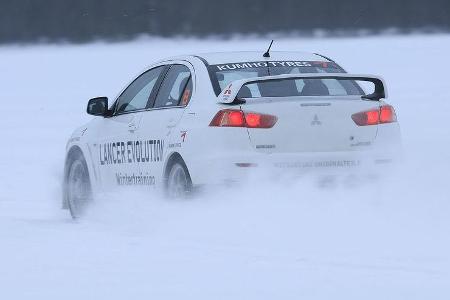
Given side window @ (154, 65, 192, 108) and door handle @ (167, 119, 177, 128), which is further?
side window @ (154, 65, 192, 108)

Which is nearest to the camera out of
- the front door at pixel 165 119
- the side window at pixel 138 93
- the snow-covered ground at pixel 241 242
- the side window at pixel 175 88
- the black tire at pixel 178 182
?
the snow-covered ground at pixel 241 242

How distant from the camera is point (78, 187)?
10469 millimetres

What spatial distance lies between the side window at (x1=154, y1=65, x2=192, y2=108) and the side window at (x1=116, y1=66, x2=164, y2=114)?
0.67 ft

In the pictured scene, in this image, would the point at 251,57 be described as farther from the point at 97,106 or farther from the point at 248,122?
the point at 97,106

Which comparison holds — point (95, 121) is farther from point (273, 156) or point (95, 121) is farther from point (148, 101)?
point (273, 156)

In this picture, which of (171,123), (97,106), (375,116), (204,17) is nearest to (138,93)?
(97,106)

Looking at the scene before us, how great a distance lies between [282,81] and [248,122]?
0.61m

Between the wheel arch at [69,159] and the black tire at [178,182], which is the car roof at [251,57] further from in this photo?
the wheel arch at [69,159]

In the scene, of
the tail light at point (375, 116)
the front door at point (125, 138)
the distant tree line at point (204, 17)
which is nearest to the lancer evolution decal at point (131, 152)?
the front door at point (125, 138)

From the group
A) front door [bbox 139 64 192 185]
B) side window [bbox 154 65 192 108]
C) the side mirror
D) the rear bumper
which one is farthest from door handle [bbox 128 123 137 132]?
the rear bumper

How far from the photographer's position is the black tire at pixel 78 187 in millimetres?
10297

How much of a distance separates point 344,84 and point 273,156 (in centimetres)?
100

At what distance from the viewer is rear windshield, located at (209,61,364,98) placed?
8.55m

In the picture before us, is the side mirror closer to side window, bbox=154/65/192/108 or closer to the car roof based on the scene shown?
side window, bbox=154/65/192/108
